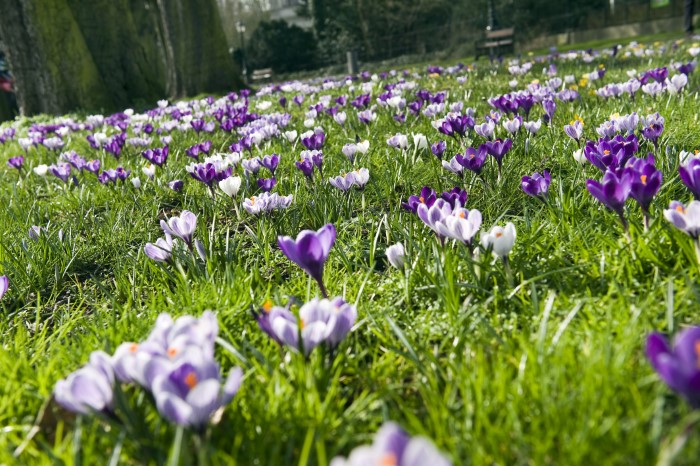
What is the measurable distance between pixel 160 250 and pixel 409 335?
107cm

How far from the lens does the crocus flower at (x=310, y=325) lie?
135 cm

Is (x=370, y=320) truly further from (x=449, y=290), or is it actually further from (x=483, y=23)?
(x=483, y=23)

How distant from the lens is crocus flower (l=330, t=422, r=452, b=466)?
80cm

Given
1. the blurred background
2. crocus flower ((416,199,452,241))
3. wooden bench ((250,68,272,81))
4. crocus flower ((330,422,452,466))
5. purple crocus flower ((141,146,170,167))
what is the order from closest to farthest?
crocus flower ((330,422,452,466))
crocus flower ((416,199,452,241))
purple crocus flower ((141,146,170,167))
the blurred background
wooden bench ((250,68,272,81))

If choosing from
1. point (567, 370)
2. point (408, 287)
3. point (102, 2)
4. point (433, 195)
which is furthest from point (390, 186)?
point (102, 2)

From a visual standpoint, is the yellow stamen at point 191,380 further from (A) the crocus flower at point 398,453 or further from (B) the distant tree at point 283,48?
(B) the distant tree at point 283,48

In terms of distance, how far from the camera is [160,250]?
7.29ft

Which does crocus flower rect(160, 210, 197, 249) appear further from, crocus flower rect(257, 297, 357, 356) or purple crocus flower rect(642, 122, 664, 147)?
purple crocus flower rect(642, 122, 664, 147)

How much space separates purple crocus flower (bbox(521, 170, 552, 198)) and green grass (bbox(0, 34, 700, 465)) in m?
0.10

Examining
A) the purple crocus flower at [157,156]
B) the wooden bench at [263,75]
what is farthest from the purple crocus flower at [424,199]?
the wooden bench at [263,75]

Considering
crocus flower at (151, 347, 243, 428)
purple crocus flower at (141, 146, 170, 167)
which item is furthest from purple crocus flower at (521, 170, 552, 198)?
purple crocus flower at (141, 146, 170, 167)

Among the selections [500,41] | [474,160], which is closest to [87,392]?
[474,160]

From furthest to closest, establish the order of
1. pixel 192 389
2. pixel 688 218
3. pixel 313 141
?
pixel 313 141 < pixel 688 218 < pixel 192 389

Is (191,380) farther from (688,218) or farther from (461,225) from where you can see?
(688,218)
